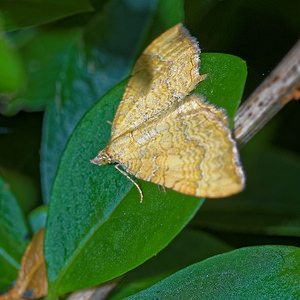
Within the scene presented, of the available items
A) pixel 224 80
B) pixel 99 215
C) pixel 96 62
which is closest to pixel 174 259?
pixel 99 215

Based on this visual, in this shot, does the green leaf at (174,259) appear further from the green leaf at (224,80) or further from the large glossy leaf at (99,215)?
the green leaf at (224,80)

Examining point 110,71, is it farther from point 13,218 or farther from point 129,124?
point 13,218

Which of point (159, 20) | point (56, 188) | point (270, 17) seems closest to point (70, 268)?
point (56, 188)

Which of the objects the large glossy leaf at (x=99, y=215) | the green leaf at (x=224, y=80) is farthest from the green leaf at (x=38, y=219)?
the green leaf at (x=224, y=80)

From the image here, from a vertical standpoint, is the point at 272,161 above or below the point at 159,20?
below

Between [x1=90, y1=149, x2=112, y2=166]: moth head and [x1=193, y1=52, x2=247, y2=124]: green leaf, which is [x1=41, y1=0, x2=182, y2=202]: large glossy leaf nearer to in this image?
[x1=90, y1=149, x2=112, y2=166]: moth head

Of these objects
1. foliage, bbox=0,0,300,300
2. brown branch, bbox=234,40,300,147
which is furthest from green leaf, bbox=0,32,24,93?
brown branch, bbox=234,40,300,147

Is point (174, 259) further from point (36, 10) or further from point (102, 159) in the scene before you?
point (36, 10)
